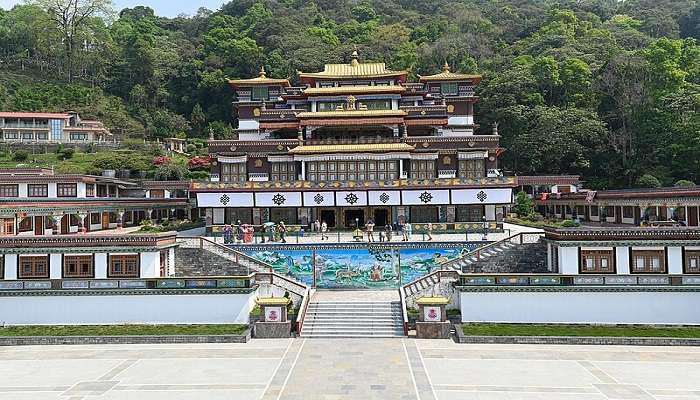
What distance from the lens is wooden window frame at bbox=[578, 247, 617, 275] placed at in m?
23.3

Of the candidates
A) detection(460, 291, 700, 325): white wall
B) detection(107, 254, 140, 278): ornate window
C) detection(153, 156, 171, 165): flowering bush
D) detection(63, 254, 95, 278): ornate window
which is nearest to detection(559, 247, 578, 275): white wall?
detection(460, 291, 700, 325): white wall

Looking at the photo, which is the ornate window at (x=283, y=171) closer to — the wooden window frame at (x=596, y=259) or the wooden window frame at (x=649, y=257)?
the wooden window frame at (x=596, y=259)

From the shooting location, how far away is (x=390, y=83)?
47.9m

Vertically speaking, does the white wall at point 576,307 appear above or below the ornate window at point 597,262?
below

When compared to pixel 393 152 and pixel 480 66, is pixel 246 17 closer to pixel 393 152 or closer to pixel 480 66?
pixel 480 66

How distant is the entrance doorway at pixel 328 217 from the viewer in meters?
40.4

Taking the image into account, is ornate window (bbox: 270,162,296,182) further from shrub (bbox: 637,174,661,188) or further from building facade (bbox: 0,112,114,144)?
building facade (bbox: 0,112,114,144)

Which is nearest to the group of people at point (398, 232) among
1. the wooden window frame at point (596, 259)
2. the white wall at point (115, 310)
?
the wooden window frame at point (596, 259)

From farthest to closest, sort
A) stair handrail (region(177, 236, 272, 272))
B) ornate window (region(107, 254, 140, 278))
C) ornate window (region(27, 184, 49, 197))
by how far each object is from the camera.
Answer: ornate window (region(27, 184, 49, 197)), stair handrail (region(177, 236, 272, 272)), ornate window (region(107, 254, 140, 278))

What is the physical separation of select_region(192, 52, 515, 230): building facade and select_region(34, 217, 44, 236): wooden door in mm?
10813

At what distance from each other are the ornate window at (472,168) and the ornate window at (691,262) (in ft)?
66.3

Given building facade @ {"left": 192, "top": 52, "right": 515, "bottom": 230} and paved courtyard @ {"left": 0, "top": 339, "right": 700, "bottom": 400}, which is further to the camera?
building facade @ {"left": 192, "top": 52, "right": 515, "bottom": 230}

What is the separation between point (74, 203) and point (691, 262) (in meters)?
37.0

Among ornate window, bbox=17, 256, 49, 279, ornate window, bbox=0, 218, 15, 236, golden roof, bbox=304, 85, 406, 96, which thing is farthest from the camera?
golden roof, bbox=304, 85, 406, 96
